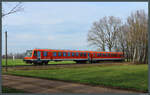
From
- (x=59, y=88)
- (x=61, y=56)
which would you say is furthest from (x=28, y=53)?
(x=59, y=88)

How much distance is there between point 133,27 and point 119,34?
51.2 ft

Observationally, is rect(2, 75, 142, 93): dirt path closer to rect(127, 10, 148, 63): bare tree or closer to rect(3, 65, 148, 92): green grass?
rect(3, 65, 148, 92): green grass

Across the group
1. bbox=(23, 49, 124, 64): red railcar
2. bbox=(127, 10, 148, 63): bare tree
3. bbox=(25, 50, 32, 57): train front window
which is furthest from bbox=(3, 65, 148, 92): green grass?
bbox=(127, 10, 148, 63): bare tree

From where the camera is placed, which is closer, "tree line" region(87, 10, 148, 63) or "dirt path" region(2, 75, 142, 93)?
"dirt path" region(2, 75, 142, 93)

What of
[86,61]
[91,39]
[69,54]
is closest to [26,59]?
[69,54]

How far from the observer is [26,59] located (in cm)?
3294

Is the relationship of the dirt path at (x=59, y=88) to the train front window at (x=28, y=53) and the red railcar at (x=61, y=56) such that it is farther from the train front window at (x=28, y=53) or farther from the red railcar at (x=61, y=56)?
the train front window at (x=28, y=53)

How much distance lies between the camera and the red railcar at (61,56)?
1266 inches

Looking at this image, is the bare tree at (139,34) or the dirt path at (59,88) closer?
the dirt path at (59,88)

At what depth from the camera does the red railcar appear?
1266 inches

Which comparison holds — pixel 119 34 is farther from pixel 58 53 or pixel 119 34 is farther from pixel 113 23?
→ pixel 58 53

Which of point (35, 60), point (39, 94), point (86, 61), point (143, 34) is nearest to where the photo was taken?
point (39, 94)

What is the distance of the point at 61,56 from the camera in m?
35.7

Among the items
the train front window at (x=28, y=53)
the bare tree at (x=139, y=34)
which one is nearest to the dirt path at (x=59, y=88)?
the train front window at (x=28, y=53)
